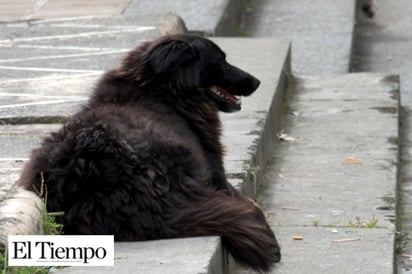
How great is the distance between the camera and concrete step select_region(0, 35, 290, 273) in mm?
4453

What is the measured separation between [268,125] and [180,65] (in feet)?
8.28

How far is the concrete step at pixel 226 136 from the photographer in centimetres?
445

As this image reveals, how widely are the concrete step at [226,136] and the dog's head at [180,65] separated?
75 cm

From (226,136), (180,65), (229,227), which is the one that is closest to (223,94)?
(180,65)

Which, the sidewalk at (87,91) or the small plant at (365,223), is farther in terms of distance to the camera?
the small plant at (365,223)

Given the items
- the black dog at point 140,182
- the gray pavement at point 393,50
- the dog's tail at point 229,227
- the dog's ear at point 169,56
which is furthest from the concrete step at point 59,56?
the dog's tail at point 229,227

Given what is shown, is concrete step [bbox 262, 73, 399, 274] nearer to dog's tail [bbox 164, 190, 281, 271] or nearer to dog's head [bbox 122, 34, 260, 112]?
dog's tail [bbox 164, 190, 281, 271]

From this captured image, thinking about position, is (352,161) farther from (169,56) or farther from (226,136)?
(169,56)

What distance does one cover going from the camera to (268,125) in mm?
7797

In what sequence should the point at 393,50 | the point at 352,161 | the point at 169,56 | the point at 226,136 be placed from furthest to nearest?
the point at 393,50 → the point at 352,161 → the point at 226,136 → the point at 169,56

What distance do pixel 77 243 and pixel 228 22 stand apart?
735 cm

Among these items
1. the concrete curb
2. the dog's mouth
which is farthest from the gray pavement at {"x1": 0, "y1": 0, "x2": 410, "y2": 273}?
the dog's mouth

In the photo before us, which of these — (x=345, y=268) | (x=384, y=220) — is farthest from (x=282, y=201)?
(x=345, y=268)

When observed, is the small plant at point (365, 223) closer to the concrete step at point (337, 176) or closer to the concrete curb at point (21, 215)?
the concrete step at point (337, 176)
